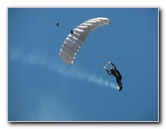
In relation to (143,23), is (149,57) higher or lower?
lower

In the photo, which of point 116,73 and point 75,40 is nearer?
point 75,40

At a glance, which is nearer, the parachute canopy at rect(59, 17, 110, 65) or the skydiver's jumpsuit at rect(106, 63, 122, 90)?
the parachute canopy at rect(59, 17, 110, 65)

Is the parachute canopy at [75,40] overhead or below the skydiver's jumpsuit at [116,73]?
overhead

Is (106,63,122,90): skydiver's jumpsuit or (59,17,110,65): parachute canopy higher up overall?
(59,17,110,65): parachute canopy

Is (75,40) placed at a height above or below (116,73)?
above

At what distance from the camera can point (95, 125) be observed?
45.4ft

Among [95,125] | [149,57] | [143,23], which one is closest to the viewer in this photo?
[95,125]

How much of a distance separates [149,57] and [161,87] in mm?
1511

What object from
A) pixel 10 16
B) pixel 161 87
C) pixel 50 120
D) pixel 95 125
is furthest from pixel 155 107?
pixel 10 16

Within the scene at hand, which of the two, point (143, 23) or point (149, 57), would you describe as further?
point (143, 23)

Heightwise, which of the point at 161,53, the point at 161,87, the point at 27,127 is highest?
the point at 161,53

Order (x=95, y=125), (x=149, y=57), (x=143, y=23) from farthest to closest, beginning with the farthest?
(x=143, y=23) → (x=149, y=57) → (x=95, y=125)

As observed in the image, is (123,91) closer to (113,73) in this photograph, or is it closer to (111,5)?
(113,73)

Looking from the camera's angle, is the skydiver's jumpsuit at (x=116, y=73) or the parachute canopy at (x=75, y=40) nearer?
the parachute canopy at (x=75, y=40)
